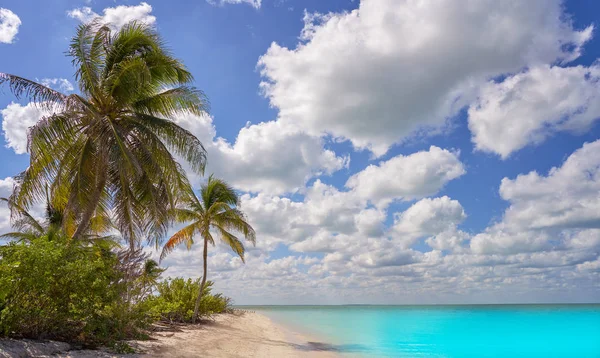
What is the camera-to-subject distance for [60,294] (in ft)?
25.4

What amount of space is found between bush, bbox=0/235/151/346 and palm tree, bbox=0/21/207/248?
2.74 meters

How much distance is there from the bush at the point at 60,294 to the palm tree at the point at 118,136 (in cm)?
274

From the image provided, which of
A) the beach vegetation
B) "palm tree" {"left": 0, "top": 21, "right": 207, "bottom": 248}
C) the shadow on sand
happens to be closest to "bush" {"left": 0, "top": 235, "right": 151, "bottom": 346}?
the beach vegetation

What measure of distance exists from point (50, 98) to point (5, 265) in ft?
18.6

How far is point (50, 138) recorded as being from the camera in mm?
10250

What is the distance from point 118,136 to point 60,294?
4432 mm

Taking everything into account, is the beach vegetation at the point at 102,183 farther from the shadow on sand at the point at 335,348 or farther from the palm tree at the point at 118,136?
the shadow on sand at the point at 335,348

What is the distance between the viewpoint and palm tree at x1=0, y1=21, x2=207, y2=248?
1066 cm

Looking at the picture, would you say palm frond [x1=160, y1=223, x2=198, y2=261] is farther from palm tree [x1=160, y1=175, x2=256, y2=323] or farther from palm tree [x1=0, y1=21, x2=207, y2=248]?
palm tree [x1=0, y1=21, x2=207, y2=248]

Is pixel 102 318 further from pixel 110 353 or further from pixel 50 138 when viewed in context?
pixel 50 138

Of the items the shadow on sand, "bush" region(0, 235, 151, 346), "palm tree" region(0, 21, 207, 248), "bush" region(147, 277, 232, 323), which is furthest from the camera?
"bush" region(147, 277, 232, 323)

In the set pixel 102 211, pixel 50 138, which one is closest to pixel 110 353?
pixel 50 138

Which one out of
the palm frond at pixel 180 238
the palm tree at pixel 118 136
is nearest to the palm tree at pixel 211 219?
the palm frond at pixel 180 238

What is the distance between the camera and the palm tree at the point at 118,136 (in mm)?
10656
